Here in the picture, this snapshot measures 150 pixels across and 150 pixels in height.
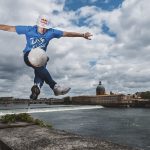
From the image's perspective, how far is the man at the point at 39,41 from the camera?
12.1 m

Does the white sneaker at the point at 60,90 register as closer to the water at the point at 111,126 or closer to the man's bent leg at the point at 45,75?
the man's bent leg at the point at 45,75

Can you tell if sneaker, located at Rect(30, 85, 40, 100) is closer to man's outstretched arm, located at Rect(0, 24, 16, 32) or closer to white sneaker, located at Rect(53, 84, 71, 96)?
white sneaker, located at Rect(53, 84, 71, 96)

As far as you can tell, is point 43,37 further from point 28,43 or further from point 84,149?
point 84,149

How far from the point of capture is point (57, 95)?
12820 millimetres

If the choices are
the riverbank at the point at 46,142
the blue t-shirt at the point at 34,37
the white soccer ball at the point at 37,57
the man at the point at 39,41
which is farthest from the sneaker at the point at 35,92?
the riverbank at the point at 46,142

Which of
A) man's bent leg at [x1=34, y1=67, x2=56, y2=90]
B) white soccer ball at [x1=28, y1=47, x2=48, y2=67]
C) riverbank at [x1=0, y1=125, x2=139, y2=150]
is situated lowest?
riverbank at [x1=0, y1=125, x2=139, y2=150]

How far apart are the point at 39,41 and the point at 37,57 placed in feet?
2.29

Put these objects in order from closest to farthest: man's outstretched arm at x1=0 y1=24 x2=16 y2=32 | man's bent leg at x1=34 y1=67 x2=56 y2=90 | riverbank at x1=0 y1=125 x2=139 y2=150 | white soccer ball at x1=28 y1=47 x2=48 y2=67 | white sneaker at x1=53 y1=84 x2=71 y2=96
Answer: riverbank at x1=0 y1=125 x2=139 y2=150 < white soccer ball at x1=28 y1=47 x2=48 y2=67 < man's outstretched arm at x1=0 y1=24 x2=16 y2=32 < man's bent leg at x1=34 y1=67 x2=56 y2=90 < white sneaker at x1=53 y1=84 x2=71 y2=96

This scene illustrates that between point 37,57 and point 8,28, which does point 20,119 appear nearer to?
point 37,57

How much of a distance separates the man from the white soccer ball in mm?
143

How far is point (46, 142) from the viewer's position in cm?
824

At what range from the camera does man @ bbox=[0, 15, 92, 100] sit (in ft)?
39.8

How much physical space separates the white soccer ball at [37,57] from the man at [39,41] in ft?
0.47

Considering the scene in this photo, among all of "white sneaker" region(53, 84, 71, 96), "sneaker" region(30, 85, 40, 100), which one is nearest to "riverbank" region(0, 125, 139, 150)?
"sneaker" region(30, 85, 40, 100)
